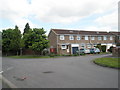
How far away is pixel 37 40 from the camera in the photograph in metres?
30.1

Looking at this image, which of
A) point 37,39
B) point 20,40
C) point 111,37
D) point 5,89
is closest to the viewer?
point 5,89

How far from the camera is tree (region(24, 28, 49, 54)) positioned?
29.4m

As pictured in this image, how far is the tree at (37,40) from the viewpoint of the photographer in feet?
96.3

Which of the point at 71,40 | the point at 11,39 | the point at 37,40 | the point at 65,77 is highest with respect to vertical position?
the point at 11,39

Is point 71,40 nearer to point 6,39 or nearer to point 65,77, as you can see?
point 6,39

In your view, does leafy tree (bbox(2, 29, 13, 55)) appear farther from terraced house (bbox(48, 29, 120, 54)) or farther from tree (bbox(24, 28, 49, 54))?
terraced house (bbox(48, 29, 120, 54))

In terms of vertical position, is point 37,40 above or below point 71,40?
below

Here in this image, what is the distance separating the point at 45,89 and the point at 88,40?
35.3m

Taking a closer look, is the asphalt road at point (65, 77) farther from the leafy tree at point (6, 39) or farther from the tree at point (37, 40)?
the leafy tree at point (6, 39)

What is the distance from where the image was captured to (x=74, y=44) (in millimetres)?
37188

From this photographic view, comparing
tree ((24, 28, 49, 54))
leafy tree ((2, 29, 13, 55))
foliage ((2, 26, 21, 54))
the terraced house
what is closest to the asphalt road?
tree ((24, 28, 49, 54))

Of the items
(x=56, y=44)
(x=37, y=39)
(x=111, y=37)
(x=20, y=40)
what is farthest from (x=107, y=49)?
(x=20, y=40)

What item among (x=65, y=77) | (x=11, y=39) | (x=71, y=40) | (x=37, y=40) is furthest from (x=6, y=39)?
(x=65, y=77)

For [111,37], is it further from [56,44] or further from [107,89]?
[107,89]
